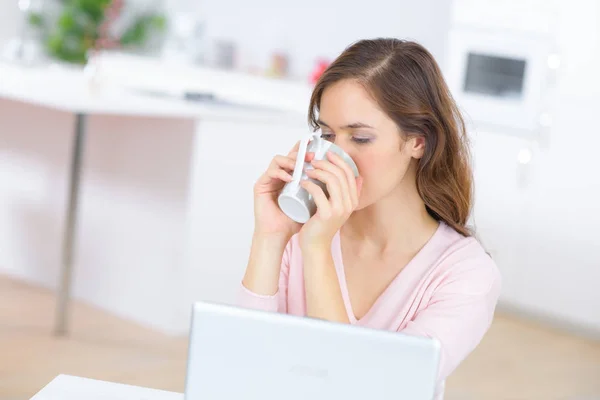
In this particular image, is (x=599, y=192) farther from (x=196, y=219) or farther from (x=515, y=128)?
(x=196, y=219)

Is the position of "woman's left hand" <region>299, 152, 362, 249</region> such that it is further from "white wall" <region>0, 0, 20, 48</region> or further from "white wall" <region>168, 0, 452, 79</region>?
"white wall" <region>0, 0, 20, 48</region>

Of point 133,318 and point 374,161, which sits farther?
point 133,318

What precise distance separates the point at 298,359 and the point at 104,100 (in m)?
2.92

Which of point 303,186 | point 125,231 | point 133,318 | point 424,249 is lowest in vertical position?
point 133,318

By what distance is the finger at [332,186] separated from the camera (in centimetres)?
149

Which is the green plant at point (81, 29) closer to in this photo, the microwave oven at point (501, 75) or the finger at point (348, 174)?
the microwave oven at point (501, 75)

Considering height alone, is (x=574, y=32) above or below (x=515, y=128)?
above

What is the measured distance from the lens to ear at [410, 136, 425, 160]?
5.68 feet

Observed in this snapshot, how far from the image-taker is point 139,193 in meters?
4.06

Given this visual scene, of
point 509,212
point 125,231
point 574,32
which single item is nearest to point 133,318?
point 125,231

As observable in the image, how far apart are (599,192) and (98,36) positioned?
3.26 m

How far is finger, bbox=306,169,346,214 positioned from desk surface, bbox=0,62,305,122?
214 cm

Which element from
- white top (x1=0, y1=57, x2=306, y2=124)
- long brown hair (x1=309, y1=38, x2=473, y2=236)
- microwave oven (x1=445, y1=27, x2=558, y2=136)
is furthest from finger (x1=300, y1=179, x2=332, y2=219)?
microwave oven (x1=445, y1=27, x2=558, y2=136)

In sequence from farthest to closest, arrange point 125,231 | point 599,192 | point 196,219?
1. point 599,192
2. point 125,231
3. point 196,219
